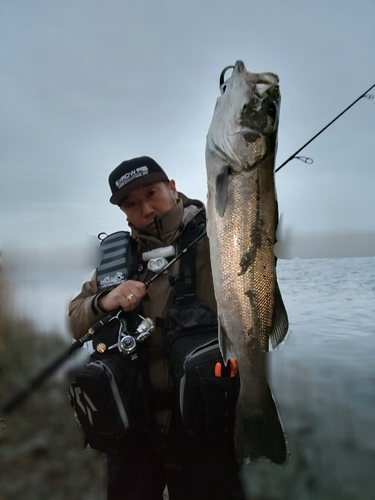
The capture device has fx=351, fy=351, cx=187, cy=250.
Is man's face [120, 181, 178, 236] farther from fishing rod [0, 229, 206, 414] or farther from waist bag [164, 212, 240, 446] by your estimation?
waist bag [164, 212, 240, 446]

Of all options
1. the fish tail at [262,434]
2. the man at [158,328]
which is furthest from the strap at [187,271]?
the fish tail at [262,434]

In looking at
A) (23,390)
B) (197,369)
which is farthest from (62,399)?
(197,369)

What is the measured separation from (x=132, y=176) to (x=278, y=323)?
155cm

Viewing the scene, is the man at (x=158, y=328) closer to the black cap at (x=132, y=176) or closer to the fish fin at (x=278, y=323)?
the black cap at (x=132, y=176)

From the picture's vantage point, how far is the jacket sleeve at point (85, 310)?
8.70 feet

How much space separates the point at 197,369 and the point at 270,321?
1.81ft

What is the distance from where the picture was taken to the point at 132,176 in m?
2.76

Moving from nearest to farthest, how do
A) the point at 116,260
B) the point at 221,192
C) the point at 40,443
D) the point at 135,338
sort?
the point at 221,192 → the point at 135,338 → the point at 116,260 → the point at 40,443

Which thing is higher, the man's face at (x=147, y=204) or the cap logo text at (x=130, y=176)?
the cap logo text at (x=130, y=176)

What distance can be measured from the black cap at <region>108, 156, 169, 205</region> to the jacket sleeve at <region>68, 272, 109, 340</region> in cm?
76

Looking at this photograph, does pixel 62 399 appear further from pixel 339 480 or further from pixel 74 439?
pixel 339 480

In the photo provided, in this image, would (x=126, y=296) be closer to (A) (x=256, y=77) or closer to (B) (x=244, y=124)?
(B) (x=244, y=124)

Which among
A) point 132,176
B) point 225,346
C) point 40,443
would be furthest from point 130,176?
point 40,443

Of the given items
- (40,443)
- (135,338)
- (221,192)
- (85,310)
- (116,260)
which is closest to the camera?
(221,192)
